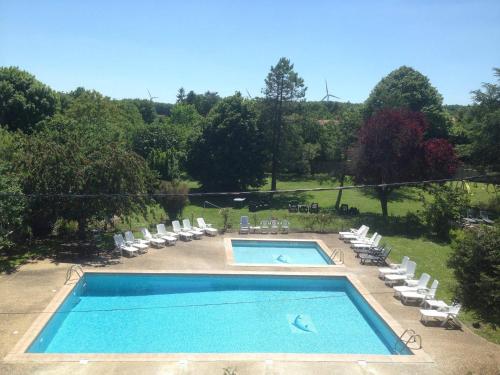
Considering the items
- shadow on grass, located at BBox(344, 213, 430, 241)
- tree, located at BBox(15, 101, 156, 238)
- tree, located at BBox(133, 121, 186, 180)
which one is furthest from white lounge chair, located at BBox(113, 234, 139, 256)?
tree, located at BBox(133, 121, 186, 180)

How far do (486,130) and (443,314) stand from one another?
2019 cm

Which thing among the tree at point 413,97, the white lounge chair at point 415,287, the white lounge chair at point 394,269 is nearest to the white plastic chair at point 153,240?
the white lounge chair at point 394,269

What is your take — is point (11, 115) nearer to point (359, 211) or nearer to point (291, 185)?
point (291, 185)

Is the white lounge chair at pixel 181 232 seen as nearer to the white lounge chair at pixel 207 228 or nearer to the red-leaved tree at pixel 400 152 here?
the white lounge chair at pixel 207 228

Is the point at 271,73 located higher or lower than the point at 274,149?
higher

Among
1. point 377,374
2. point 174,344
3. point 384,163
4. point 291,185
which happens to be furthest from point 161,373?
point 291,185

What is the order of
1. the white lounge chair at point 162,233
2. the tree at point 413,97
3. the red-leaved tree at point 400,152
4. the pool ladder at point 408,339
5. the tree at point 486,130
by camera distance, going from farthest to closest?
the tree at point 413,97, the tree at point 486,130, the red-leaved tree at point 400,152, the white lounge chair at point 162,233, the pool ladder at point 408,339

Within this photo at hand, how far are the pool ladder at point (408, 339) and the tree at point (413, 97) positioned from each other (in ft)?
91.6

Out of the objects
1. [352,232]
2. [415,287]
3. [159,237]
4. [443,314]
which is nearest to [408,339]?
[443,314]

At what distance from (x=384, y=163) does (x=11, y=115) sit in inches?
1160

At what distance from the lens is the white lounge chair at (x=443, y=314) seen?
41.5 feet

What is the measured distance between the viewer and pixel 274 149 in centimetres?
3519

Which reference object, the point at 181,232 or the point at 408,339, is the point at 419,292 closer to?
the point at 408,339

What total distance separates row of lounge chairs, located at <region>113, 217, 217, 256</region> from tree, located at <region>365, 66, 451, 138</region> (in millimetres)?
22182
